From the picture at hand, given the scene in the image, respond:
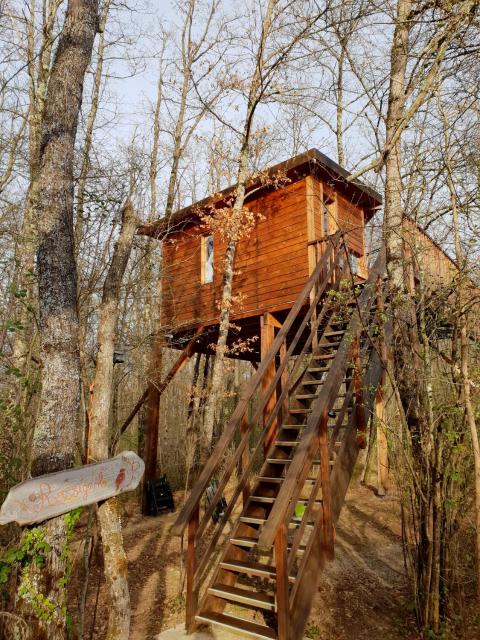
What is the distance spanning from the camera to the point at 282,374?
783 cm

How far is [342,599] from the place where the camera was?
5578 mm

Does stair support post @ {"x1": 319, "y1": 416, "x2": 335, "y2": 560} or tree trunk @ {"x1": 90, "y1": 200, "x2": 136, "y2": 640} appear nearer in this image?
tree trunk @ {"x1": 90, "y1": 200, "x2": 136, "y2": 640}

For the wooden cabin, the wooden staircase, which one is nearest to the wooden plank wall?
the wooden cabin

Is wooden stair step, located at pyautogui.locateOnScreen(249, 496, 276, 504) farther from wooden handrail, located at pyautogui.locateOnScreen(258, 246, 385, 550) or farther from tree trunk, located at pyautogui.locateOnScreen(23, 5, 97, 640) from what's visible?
tree trunk, located at pyautogui.locateOnScreen(23, 5, 97, 640)

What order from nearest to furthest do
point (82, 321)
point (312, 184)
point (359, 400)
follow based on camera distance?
point (359, 400), point (82, 321), point (312, 184)

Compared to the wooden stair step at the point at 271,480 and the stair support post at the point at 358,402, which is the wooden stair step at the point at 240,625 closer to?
the wooden stair step at the point at 271,480

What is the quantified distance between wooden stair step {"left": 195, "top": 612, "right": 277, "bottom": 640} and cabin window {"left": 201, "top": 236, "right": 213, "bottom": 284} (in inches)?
306

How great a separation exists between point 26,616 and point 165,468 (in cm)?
1337

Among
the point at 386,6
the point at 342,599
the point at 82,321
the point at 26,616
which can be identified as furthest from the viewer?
the point at 82,321

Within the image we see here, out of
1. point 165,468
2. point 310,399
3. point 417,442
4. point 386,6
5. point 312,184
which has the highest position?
point 386,6

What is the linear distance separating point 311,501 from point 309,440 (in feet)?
2.29

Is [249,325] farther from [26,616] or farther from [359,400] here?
[26,616]

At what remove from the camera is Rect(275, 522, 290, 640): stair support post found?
3.44m

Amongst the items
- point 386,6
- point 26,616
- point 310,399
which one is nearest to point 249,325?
point 310,399
